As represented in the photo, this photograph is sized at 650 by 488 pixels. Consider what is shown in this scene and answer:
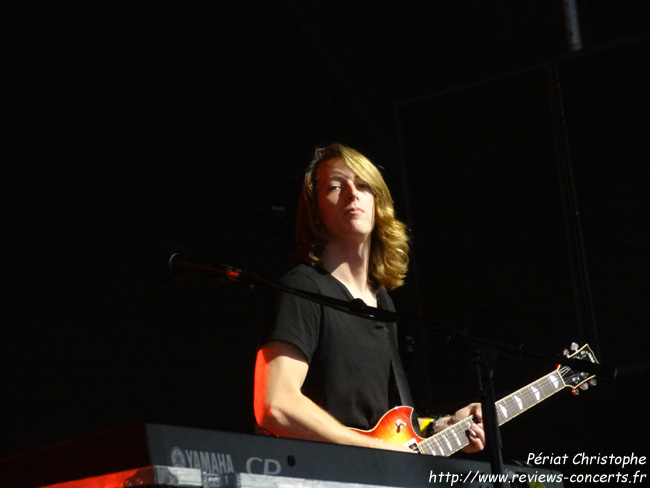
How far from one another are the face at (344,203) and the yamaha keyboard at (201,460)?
1.50m

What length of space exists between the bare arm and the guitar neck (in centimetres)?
28

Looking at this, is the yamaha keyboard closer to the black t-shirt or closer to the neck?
the black t-shirt

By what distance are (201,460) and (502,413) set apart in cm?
194

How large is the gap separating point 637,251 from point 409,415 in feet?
5.00

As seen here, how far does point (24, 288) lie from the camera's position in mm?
2914

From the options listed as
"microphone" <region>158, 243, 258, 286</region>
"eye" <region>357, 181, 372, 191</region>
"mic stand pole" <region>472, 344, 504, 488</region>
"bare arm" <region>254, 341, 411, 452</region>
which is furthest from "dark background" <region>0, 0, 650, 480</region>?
"mic stand pole" <region>472, 344, 504, 488</region>

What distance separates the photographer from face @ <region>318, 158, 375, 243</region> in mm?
3275

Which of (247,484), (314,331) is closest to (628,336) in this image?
(314,331)

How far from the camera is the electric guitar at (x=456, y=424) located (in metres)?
2.91

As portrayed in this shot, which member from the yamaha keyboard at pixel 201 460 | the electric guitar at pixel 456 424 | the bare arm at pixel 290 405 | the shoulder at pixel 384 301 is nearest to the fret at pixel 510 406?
the electric guitar at pixel 456 424

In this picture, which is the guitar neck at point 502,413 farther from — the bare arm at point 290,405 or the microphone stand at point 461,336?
the microphone stand at point 461,336

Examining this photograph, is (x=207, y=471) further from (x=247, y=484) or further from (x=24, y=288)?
(x=24, y=288)

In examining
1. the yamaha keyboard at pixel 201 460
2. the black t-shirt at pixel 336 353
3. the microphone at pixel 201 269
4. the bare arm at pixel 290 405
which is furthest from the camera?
the black t-shirt at pixel 336 353

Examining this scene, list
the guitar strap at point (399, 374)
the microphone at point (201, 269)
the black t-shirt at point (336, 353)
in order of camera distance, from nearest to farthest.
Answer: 1. the microphone at point (201, 269)
2. the black t-shirt at point (336, 353)
3. the guitar strap at point (399, 374)
